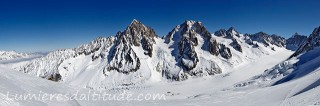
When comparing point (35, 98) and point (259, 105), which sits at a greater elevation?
point (35, 98)

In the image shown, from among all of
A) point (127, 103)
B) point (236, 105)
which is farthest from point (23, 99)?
point (236, 105)

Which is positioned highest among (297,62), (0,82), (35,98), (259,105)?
(297,62)

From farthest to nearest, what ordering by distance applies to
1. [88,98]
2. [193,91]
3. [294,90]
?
[193,91]
[294,90]
[88,98]

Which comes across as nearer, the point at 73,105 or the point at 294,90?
the point at 73,105

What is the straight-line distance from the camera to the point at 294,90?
51906 millimetres

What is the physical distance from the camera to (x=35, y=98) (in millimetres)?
32938

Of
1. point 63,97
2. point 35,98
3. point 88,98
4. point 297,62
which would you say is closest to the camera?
point 35,98

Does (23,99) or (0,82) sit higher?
(0,82)

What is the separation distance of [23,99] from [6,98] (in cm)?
271

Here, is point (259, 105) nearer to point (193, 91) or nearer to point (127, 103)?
point (127, 103)

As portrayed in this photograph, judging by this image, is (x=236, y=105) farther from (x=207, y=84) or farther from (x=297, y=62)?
(x=207, y=84)

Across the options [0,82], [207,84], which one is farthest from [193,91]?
[0,82]

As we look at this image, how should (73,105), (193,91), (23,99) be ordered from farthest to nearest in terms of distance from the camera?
(193,91) < (73,105) < (23,99)

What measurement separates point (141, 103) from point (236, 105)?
16.2 metres
